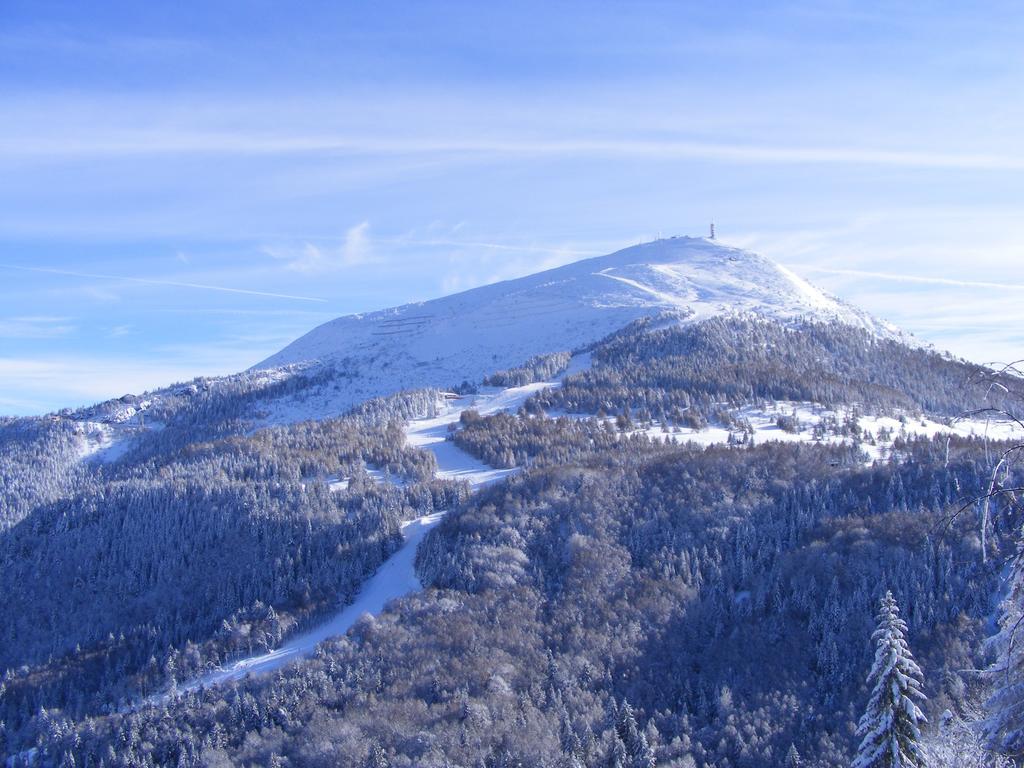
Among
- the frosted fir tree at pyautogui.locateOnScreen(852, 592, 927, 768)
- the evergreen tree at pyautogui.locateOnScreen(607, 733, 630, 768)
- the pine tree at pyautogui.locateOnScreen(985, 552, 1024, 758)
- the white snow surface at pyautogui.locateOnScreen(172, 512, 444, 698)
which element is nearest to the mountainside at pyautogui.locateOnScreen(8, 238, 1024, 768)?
the evergreen tree at pyautogui.locateOnScreen(607, 733, 630, 768)

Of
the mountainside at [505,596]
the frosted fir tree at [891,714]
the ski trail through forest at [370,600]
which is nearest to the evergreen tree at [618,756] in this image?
the mountainside at [505,596]

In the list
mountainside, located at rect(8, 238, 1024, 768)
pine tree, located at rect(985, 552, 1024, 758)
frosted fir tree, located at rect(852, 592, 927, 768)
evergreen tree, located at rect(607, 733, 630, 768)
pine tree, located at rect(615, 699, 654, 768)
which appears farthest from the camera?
mountainside, located at rect(8, 238, 1024, 768)

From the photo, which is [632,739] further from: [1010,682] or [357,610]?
[1010,682]

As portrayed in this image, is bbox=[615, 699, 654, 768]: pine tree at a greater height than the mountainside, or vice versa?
the mountainside

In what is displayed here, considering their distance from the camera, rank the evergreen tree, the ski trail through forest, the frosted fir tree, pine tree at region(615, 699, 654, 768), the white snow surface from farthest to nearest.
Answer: the white snow surface
the ski trail through forest
pine tree at region(615, 699, 654, 768)
the evergreen tree
the frosted fir tree

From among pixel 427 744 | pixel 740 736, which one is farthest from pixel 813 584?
pixel 427 744

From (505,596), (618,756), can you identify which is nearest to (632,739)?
(618,756)

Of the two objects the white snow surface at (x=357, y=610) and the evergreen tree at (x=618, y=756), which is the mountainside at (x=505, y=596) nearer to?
the evergreen tree at (x=618, y=756)

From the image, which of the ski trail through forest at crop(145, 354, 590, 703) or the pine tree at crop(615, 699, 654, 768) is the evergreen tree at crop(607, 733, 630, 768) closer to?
the pine tree at crop(615, 699, 654, 768)

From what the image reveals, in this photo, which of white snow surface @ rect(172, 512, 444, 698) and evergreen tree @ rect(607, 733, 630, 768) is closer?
evergreen tree @ rect(607, 733, 630, 768)
